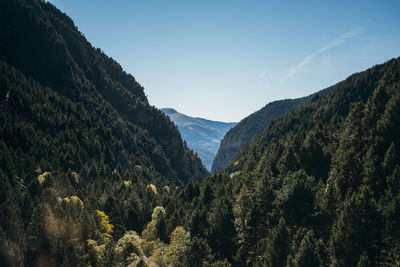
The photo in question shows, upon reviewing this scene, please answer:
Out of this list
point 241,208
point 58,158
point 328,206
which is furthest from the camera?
point 58,158

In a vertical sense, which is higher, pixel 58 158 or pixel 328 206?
pixel 328 206

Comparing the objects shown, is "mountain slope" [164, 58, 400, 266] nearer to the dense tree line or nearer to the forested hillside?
the dense tree line

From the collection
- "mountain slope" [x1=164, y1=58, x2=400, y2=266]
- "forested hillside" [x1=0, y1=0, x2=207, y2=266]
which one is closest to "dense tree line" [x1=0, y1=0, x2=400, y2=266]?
"mountain slope" [x1=164, y1=58, x2=400, y2=266]

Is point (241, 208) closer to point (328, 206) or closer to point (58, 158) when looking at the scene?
point (328, 206)

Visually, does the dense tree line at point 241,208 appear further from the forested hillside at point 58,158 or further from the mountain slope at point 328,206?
the forested hillside at point 58,158

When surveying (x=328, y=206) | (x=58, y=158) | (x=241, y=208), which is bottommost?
(x=241, y=208)

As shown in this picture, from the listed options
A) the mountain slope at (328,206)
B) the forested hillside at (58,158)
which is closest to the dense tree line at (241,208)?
the mountain slope at (328,206)

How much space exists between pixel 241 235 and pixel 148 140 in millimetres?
150814

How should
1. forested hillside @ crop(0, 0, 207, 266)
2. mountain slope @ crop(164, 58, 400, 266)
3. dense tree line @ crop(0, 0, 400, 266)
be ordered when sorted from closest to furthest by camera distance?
1. mountain slope @ crop(164, 58, 400, 266)
2. dense tree line @ crop(0, 0, 400, 266)
3. forested hillside @ crop(0, 0, 207, 266)

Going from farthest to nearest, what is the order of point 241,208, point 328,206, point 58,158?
point 58,158 → point 241,208 → point 328,206

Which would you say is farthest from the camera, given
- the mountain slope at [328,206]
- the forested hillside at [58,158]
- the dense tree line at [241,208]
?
the forested hillside at [58,158]

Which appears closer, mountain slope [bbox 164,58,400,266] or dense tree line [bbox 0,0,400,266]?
mountain slope [bbox 164,58,400,266]

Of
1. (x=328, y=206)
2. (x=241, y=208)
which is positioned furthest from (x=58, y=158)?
(x=328, y=206)

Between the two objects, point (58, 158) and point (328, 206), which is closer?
point (328, 206)
